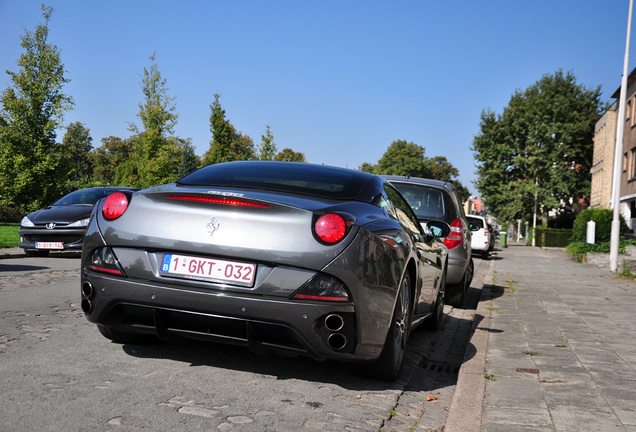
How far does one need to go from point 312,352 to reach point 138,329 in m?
1.16

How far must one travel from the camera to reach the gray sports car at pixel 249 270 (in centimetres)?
368

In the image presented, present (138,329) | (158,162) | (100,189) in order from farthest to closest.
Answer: (158,162) → (100,189) → (138,329)

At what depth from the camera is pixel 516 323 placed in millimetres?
7488

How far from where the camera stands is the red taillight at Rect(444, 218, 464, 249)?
8969 mm

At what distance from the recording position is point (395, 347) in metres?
4.44

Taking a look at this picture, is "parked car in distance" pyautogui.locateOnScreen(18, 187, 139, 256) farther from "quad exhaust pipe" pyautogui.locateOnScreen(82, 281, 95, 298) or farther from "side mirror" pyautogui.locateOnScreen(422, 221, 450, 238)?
"quad exhaust pipe" pyautogui.locateOnScreen(82, 281, 95, 298)

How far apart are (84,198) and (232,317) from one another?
1174cm

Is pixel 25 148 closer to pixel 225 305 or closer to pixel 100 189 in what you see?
pixel 100 189

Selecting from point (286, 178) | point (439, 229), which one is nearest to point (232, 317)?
point (286, 178)

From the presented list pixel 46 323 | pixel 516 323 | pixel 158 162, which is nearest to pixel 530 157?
pixel 158 162

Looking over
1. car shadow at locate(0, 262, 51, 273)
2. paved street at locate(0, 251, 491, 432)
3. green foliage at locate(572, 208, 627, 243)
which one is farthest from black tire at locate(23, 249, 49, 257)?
green foliage at locate(572, 208, 627, 243)

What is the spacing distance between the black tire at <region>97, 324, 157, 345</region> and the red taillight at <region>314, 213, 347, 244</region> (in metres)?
1.92

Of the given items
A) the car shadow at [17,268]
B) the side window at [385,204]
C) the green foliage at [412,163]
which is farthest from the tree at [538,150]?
the side window at [385,204]

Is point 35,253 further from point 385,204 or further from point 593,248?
point 593,248
